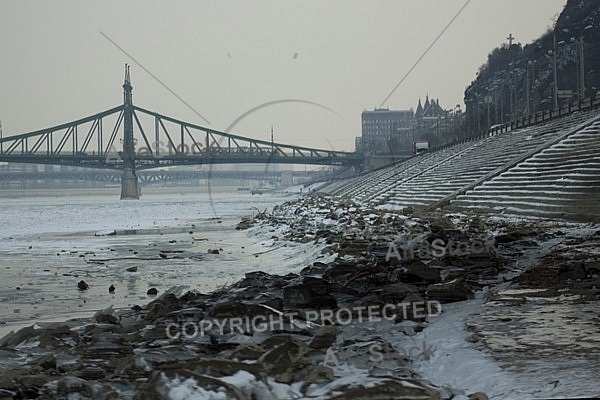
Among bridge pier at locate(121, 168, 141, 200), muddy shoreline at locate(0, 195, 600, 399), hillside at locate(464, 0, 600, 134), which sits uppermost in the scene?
hillside at locate(464, 0, 600, 134)

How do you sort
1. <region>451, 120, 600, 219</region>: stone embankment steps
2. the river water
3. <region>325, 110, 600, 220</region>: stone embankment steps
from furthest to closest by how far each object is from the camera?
<region>325, 110, 600, 220</region>: stone embankment steps → <region>451, 120, 600, 219</region>: stone embankment steps → the river water

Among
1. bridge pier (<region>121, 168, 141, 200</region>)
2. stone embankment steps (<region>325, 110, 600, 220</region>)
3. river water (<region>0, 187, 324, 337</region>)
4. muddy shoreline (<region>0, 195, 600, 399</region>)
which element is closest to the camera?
muddy shoreline (<region>0, 195, 600, 399</region>)

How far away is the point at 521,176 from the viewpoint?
26.3 meters

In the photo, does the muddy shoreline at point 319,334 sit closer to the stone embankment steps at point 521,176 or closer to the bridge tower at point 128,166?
the stone embankment steps at point 521,176

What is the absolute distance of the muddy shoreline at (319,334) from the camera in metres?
5.21

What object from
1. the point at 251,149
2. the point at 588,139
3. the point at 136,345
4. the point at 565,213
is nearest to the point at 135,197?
the point at 251,149

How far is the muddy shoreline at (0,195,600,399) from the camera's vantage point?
17.1 ft

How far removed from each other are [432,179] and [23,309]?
31.5 meters

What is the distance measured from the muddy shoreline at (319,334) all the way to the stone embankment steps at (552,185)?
7.02 meters

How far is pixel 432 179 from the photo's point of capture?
3903cm

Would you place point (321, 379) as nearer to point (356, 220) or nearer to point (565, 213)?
point (565, 213)

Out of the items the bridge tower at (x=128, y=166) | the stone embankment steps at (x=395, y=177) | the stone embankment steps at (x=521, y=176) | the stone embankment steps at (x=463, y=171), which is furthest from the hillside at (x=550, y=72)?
the bridge tower at (x=128, y=166)

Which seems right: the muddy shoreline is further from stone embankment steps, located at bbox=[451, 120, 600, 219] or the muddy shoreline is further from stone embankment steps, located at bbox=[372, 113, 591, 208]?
stone embankment steps, located at bbox=[372, 113, 591, 208]

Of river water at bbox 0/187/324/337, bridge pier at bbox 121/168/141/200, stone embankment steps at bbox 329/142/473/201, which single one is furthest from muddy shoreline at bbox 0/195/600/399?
bridge pier at bbox 121/168/141/200
